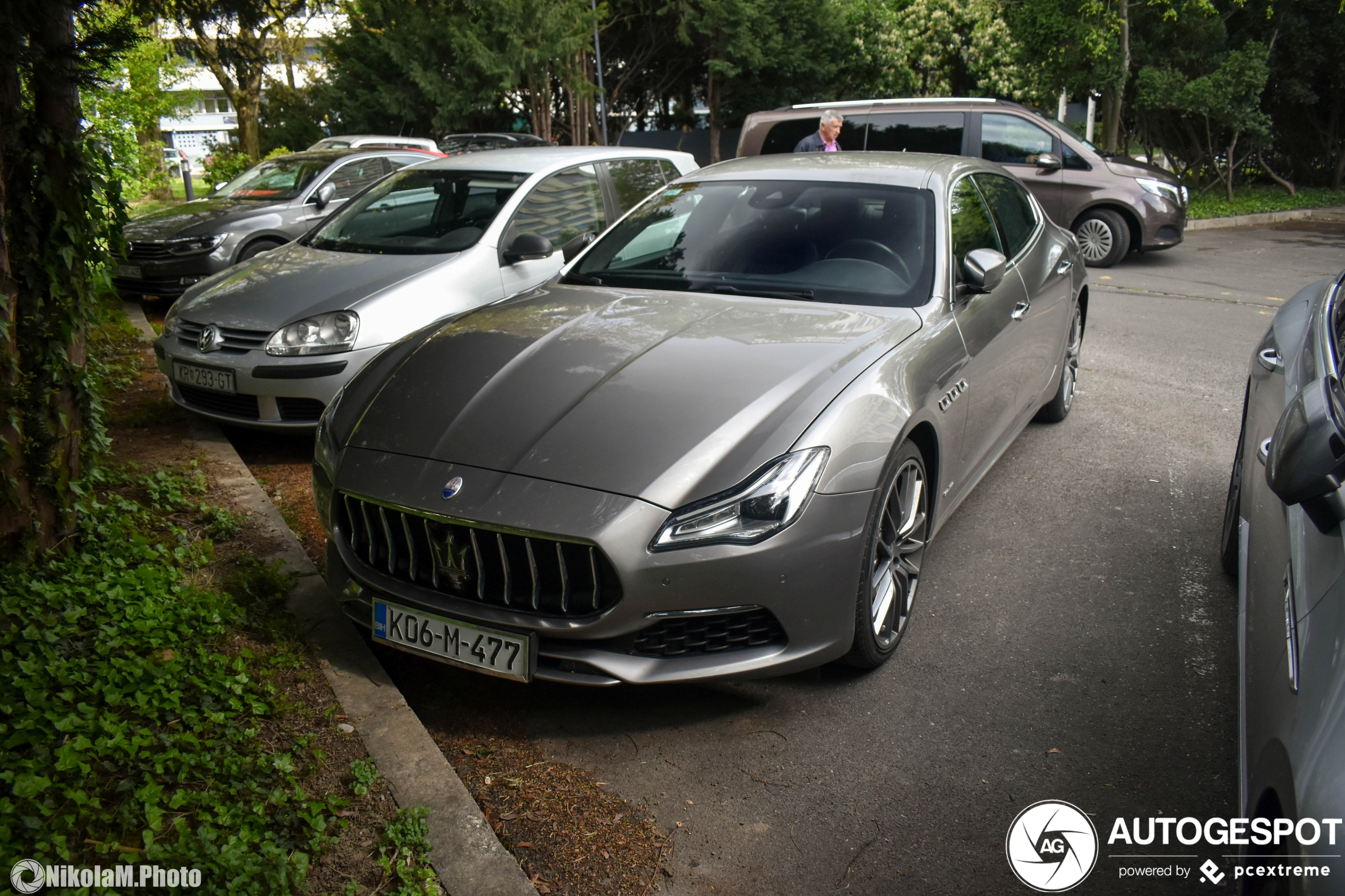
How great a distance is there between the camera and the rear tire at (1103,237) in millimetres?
11711

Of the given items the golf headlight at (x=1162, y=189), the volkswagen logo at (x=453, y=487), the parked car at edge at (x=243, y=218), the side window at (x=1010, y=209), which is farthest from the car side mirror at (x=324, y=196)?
the golf headlight at (x=1162, y=189)

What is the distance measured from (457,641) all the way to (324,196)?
25.5 ft

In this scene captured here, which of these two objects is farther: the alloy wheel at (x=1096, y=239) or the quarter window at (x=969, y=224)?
the alloy wheel at (x=1096, y=239)

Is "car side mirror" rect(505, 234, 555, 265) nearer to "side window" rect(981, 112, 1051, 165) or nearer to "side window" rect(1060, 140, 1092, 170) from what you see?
"side window" rect(981, 112, 1051, 165)

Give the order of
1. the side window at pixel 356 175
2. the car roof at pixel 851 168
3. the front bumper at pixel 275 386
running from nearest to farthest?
the car roof at pixel 851 168
the front bumper at pixel 275 386
the side window at pixel 356 175

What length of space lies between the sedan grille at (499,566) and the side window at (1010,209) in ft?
9.68

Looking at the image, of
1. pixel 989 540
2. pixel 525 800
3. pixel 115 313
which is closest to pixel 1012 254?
pixel 989 540

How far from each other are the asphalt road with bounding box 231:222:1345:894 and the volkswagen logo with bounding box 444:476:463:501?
2.48 ft

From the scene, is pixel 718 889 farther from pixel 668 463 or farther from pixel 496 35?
pixel 496 35

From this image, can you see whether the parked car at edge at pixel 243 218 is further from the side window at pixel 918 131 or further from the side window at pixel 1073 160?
the side window at pixel 1073 160

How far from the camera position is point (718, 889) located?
8.31 feet

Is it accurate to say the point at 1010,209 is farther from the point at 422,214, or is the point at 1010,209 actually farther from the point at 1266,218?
the point at 1266,218

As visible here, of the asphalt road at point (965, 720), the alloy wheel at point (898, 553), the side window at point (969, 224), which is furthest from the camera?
the side window at point (969, 224)

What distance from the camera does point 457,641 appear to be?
2979mm
